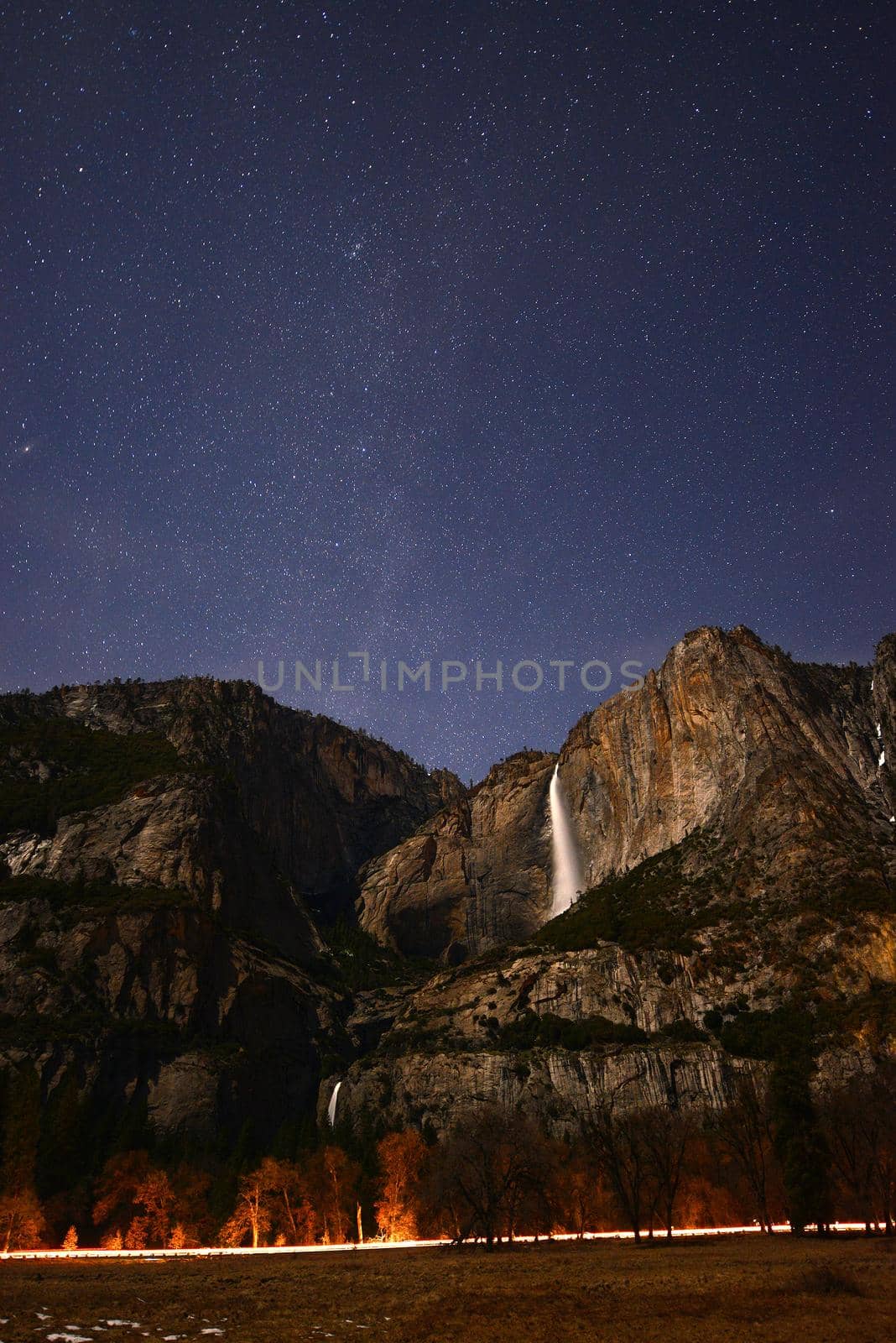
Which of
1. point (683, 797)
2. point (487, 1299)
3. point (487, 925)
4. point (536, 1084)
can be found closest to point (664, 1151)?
point (487, 1299)

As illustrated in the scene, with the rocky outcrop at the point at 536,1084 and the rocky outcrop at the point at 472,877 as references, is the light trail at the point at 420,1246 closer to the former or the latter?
the rocky outcrop at the point at 536,1084

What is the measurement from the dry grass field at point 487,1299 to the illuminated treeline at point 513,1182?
44.0 feet

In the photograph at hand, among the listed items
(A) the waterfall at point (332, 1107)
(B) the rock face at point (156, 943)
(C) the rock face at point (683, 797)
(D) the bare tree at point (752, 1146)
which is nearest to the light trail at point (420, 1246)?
Answer: (D) the bare tree at point (752, 1146)

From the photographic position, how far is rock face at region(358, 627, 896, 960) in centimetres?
11950

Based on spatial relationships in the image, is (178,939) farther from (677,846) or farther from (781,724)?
(781,724)

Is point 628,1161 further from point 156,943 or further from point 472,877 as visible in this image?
point 472,877

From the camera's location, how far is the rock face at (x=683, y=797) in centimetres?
11950

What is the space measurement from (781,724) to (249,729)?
112m

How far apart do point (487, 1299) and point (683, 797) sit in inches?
4841

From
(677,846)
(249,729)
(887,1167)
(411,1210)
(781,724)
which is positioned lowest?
(411,1210)

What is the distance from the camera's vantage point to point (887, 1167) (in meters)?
53.6

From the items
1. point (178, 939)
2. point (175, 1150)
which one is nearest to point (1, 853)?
point (178, 939)

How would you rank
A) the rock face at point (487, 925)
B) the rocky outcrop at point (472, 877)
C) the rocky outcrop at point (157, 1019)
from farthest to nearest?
the rocky outcrop at point (472, 877) → the rock face at point (487, 925) → the rocky outcrop at point (157, 1019)

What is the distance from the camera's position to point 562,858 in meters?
172
